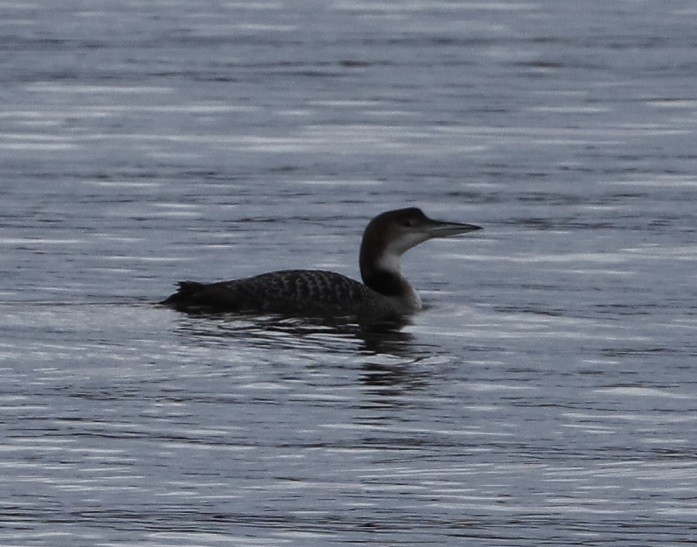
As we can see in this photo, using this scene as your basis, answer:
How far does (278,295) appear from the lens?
12164mm

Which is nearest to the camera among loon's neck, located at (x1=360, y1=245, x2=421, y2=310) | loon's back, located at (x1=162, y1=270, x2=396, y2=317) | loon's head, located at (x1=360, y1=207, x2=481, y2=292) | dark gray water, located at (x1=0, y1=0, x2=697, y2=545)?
dark gray water, located at (x1=0, y1=0, x2=697, y2=545)

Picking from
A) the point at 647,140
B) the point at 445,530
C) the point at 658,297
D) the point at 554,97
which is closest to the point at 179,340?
the point at 658,297

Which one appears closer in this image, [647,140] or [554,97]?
[647,140]

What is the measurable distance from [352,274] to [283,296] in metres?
2.33

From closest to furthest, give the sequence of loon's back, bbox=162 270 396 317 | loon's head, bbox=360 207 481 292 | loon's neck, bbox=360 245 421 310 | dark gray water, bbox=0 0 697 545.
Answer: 1. dark gray water, bbox=0 0 697 545
2. loon's back, bbox=162 270 396 317
3. loon's neck, bbox=360 245 421 310
4. loon's head, bbox=360 207 481 292

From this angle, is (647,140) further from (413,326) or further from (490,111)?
(413,326)

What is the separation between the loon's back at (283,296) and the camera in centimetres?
1205

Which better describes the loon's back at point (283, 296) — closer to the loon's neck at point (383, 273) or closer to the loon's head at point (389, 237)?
the loon's neck at point (383, 273)

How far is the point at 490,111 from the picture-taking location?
22.7 m

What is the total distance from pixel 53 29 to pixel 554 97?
410 inches

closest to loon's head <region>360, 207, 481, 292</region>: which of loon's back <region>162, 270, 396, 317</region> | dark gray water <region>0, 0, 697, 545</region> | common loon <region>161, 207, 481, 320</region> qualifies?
common loon <region>161, 207, 481, 320</region>

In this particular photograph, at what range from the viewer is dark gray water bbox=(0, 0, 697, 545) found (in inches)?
307

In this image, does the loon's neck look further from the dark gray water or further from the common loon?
the dark gray water

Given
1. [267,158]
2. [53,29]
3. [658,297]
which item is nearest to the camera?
[658,297]
